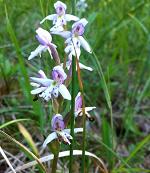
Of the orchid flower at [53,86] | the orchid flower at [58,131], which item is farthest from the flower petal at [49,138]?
the orchid flower at [53,86]

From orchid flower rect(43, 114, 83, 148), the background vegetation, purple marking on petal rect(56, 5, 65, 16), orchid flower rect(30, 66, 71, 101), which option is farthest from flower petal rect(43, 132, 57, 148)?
purple marking on petal rect(56, 5, 65, 16)

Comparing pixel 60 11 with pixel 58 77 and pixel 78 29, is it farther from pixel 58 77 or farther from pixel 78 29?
pixel 58 77

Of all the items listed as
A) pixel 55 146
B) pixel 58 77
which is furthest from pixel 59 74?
pixel 55 146

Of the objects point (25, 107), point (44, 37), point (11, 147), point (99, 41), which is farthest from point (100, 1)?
point (44, 37)

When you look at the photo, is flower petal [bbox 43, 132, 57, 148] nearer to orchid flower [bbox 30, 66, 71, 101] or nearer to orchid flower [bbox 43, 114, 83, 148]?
orchid flower [bbox 43, 114, 83, 148]

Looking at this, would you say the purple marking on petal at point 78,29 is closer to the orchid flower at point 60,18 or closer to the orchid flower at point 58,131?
the orchid flower at point 60,18
